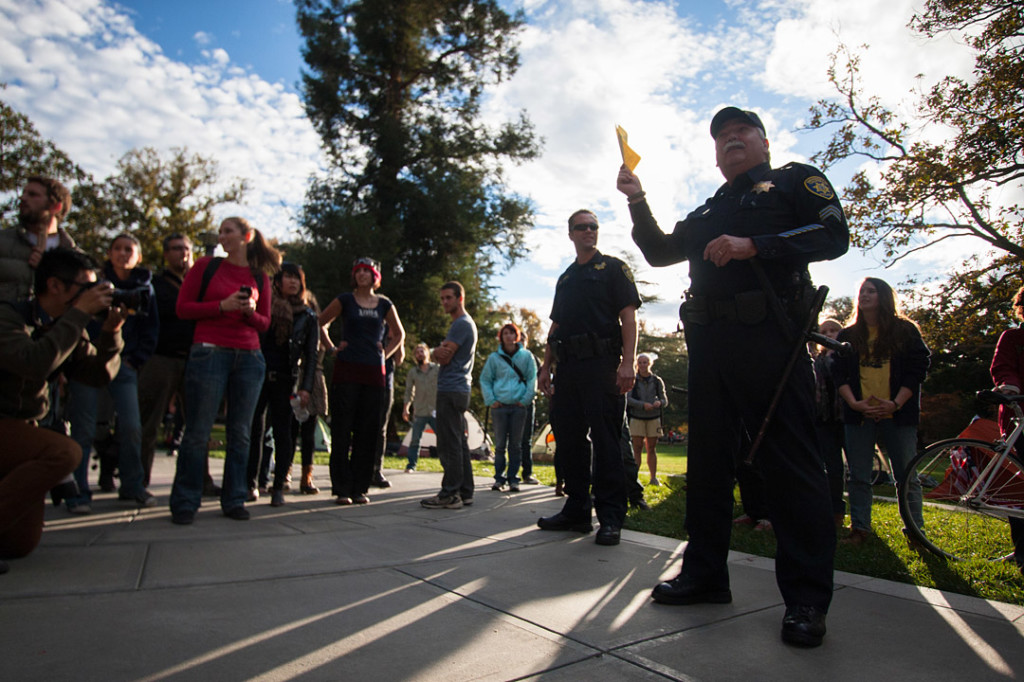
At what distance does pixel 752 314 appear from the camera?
8.52ft

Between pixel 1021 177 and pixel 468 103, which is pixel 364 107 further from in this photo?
pixel 1021 177

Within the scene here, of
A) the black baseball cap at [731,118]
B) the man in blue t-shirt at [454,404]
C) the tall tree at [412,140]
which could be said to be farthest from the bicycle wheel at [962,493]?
the tall tree at [412,140]

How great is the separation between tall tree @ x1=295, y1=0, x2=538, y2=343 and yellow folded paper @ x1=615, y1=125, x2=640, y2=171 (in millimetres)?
20397

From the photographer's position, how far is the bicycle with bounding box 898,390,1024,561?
375 cm

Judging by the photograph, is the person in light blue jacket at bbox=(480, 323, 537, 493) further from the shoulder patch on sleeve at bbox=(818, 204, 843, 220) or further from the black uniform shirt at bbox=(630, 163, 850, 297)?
the shoulder patch on sleeve at bbox=(818, 204, 843, 220)

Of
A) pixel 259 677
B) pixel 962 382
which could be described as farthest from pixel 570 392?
pixel 962 382

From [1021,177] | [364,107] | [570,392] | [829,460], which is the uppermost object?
[364,107]

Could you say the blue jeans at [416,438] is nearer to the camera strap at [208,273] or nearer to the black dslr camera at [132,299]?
the camera strap at [208,273]

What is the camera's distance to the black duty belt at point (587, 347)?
4305mm

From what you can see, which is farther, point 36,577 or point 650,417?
point 650,417

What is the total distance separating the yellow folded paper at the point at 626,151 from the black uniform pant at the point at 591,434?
5.00 feet

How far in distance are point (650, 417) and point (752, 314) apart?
6803 millimetres

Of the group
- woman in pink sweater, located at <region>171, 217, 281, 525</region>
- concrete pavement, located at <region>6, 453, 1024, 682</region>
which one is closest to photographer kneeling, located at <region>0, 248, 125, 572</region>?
concrete pavement, located at <region>6, 453, 1024, 682</region>

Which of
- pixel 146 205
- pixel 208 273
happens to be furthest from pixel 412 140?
pixel 208 273
